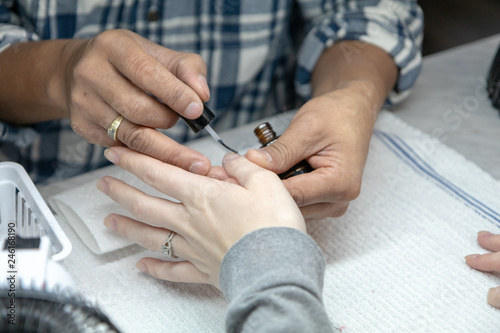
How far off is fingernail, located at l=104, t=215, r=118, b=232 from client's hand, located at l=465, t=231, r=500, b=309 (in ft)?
1.42

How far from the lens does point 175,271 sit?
0.57 metres

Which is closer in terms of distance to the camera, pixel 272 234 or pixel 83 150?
pixel 272 234

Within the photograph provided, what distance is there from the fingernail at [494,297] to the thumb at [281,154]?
0.86ft

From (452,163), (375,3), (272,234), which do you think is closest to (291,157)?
(272,234)

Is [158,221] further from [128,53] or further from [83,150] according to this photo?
[83,150]

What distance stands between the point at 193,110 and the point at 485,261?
386mm

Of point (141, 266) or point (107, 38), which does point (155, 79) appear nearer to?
point (107, 38)

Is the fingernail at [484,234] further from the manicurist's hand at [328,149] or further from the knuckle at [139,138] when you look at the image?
the knuckle at [139,138]

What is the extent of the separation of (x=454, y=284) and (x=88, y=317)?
1.41ft

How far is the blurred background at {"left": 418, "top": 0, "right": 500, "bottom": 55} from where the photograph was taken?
1.49 meters

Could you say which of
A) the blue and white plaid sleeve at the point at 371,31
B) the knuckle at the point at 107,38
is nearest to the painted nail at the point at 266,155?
the knuckle at the point at 107,38

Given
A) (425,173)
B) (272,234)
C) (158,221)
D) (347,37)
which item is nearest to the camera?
(272,234)

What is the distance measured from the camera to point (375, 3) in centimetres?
90

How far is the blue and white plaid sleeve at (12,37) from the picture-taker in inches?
27.8
